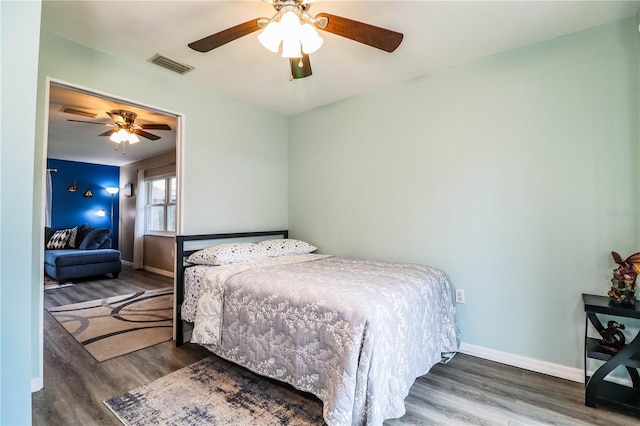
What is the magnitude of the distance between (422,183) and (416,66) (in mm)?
997

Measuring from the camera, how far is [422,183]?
285cm

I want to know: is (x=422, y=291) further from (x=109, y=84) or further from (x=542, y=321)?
(x=109, y=84)

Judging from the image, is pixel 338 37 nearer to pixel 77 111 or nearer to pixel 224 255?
pixel 224 255

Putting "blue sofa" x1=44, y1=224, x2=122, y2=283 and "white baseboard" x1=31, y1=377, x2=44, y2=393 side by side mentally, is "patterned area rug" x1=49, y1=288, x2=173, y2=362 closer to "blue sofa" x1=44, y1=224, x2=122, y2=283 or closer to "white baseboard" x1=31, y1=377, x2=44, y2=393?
"white baseboard" x1=31, y1=377, x2=44, y2=393

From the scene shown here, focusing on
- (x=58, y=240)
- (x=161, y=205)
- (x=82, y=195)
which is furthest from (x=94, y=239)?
(x=82, y=195)

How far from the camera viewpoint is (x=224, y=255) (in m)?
2.70

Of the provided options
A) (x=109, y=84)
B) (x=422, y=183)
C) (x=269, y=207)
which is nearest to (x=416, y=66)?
(x=422, y=183)

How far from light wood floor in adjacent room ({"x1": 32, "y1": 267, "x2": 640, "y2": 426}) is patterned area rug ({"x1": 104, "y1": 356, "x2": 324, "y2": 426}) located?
0.37 feet

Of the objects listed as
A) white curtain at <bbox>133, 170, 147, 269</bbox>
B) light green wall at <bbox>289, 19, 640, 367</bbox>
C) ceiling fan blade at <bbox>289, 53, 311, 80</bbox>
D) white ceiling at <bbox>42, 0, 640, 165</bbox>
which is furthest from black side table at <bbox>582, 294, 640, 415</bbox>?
white curtain at <bbox>133, 170, 147, 269</bbox>

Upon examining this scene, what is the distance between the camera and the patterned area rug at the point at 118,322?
9.06 feet

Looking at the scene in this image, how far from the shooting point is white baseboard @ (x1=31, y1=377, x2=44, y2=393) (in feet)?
6.57

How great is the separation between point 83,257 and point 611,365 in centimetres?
662

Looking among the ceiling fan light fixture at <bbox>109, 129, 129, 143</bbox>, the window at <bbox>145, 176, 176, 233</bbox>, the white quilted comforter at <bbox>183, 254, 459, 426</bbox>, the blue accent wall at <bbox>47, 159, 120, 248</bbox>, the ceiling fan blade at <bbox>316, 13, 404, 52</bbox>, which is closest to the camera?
the white quilted comforter at <bbox>183, 254, 459, 426</bbox>

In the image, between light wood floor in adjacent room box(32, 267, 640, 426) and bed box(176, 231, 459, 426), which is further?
light wood floor in adjacent room box(32, 267, 640, 426)
